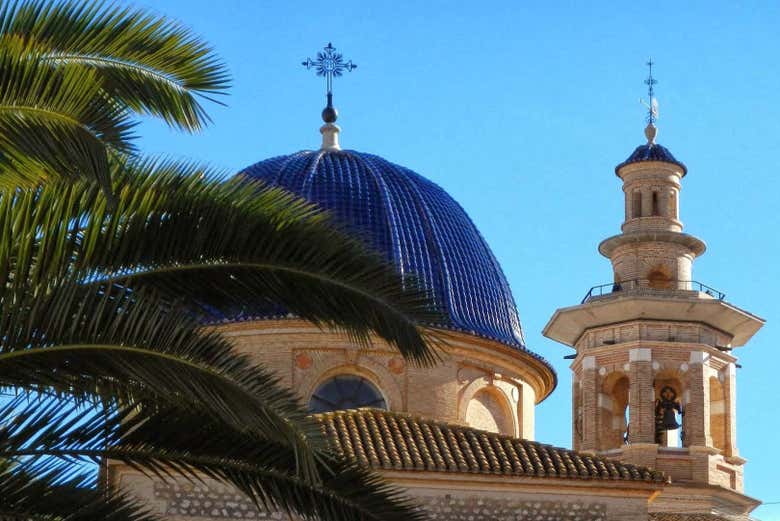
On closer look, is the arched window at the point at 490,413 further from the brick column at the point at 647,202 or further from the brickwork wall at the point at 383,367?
the brick column at the point at 647,202

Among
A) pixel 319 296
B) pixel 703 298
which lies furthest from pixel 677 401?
pixel 319 296

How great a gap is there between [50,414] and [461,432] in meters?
15.0

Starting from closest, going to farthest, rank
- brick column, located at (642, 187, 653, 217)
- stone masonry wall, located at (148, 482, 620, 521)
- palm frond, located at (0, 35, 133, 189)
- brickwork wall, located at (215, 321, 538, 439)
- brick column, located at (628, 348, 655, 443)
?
palm frond, located at (0, 35, 133, 189), stone masonry wall, located at (148, 482, 620, 521), brickwork wall, located at (215, 321, 538, 439), brick column, located at (628, 348, 655, 443), brick column, located at (642, 187, 653, 217)

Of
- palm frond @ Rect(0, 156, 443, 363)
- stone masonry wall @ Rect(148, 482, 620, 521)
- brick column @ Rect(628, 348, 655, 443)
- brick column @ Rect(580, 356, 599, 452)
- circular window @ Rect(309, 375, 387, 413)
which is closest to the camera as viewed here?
palm frond @ Rect(0, 156, 443, 363)

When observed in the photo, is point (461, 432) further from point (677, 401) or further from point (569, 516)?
point (677, 401)

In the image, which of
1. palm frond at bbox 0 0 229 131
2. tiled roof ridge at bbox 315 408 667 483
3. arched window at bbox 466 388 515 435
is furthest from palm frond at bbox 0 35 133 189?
arched window at bbox 466 388 515 435

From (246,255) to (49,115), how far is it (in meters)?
1.62

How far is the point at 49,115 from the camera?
1123 centimetres

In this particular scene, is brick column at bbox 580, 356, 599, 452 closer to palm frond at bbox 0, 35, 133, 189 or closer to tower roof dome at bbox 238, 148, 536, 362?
tower roof dome at bbox 238, 148, 536, 362

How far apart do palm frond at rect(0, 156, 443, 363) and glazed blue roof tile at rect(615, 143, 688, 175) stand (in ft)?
85.5

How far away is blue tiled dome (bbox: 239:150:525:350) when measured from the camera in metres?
32.1

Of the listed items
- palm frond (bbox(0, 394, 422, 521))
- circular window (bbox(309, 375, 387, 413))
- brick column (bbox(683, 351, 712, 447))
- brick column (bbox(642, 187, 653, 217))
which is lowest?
palm frond (bbox(0, 394, 422, 521))

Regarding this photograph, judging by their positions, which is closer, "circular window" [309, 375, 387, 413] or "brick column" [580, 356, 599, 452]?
"circular window" [309, 375, 387, 413]

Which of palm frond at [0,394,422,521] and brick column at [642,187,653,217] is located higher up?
brick column at [642,187,653,217]
